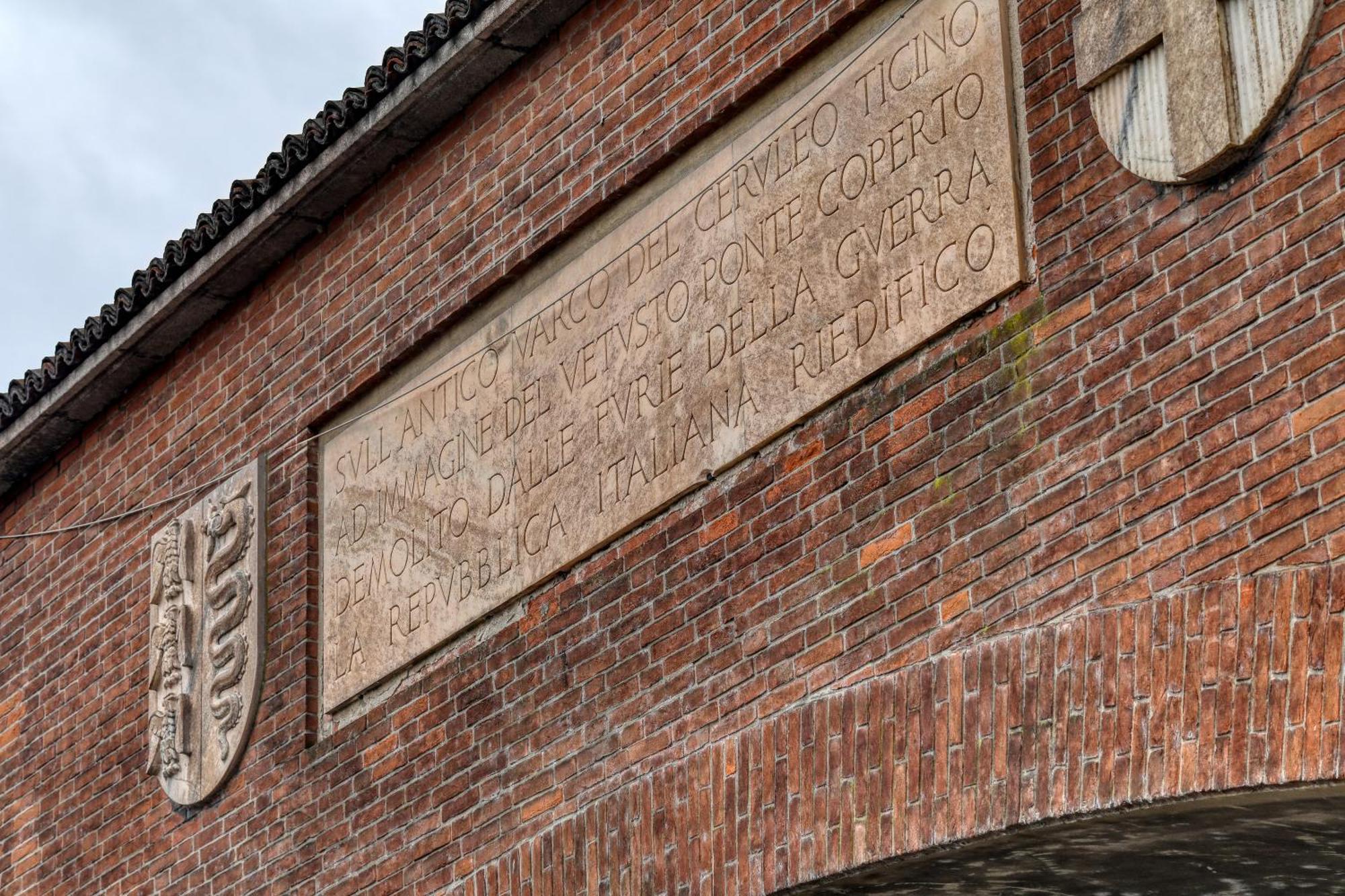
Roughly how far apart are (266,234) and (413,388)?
1.19 meters

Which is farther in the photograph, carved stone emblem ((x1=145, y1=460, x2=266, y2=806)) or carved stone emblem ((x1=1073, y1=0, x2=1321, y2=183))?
carved stone emblem ((x1=145, y1=460, x2=266, y2=806))

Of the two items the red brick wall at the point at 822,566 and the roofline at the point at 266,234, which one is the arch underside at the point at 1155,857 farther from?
the roofline at the point at 266,234

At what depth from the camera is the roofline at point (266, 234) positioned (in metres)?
9.78

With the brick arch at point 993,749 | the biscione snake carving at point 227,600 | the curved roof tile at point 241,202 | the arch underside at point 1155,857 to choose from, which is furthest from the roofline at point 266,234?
the arch underside at point 1155,857

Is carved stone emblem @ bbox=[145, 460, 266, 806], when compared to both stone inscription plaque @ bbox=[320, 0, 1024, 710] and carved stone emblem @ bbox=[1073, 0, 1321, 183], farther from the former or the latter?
carved stone emblem @ bbox=[1073, 0, 1321, 183]

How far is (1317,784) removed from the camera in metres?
6.13

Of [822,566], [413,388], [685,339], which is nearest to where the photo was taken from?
[822,566]

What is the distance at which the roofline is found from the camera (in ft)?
32.1

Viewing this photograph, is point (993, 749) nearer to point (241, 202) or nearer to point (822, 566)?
point (822, 566)

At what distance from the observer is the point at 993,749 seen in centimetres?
698

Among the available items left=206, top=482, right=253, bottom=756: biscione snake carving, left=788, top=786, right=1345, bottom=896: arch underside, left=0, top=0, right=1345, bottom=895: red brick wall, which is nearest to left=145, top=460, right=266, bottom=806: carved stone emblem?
left=206, top=482, right=253, bottom=756: biscione snake carving

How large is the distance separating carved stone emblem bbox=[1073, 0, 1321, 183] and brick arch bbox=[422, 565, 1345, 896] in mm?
1270

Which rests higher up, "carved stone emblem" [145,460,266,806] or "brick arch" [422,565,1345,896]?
"carved stone emblem" [145,460,266,806]

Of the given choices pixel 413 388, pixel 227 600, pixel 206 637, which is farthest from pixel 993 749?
pixel 206 637
